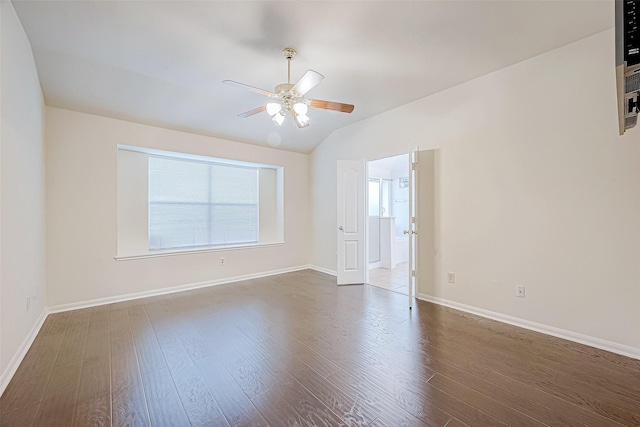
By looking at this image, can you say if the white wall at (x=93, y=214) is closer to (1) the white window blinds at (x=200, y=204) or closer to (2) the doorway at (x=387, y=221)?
(1) the white window blinds at (x=200, y=204)

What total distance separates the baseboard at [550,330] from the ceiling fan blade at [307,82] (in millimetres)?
3095

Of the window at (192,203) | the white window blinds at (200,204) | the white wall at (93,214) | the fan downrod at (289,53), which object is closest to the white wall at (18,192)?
the white wall at (93,214)

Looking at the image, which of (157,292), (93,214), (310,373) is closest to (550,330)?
(310,373)

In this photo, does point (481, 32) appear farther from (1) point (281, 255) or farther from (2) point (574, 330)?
(1) point (281, 255)

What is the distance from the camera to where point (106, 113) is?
3574 mm

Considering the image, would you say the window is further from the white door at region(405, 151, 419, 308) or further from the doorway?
the white door at region(405, 151, 419, 308)

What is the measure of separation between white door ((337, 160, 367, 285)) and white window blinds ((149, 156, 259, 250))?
189 centimetres

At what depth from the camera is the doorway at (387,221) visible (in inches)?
218

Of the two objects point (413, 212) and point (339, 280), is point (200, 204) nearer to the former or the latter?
point (339, 280)

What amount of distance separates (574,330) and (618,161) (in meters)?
1.60

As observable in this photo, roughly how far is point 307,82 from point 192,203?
11.2 feet

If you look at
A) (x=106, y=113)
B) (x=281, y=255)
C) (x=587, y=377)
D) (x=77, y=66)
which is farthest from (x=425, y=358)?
(x=106, y=113)

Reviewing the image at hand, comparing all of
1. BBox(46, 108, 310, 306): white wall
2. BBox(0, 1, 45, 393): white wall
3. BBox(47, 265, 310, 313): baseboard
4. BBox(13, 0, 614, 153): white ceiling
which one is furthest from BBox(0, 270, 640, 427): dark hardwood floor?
→ BBox(13, 0, 614, 153): white ceiling

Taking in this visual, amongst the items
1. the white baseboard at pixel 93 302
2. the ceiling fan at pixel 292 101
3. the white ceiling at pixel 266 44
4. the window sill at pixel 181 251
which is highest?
the white ceiling at pixel 266 44
